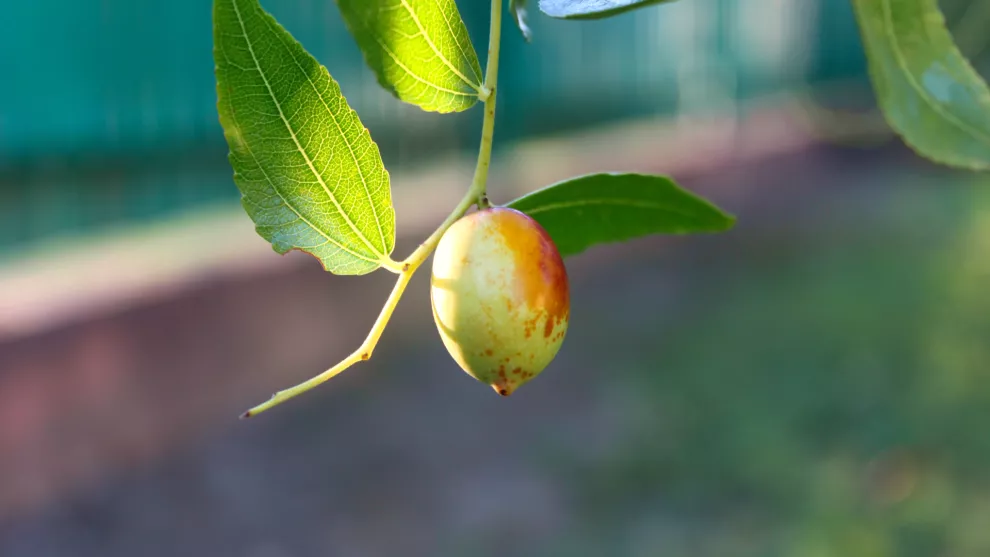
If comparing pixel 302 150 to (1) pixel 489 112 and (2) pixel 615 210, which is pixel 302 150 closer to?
(1) pixel 489 112

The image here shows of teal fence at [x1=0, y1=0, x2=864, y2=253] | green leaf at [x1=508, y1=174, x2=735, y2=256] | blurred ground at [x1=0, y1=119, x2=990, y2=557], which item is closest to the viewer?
green leaf at [x1=508, y1=174, x2=735, y2=256]

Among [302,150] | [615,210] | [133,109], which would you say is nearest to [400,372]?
[133,109]

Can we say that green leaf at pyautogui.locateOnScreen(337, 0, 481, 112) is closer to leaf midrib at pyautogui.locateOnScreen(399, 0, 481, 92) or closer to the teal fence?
leaf midrib at pyautogui.locateOnScreen(399, 0, 481, 92)

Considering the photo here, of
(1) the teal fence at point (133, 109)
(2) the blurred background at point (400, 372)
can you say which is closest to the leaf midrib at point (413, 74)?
(2) the blurred background at point (400, 372)

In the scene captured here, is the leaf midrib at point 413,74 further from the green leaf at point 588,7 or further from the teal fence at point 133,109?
the teal fence at point 133,109

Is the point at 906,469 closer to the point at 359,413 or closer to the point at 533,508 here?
the point at 533,508

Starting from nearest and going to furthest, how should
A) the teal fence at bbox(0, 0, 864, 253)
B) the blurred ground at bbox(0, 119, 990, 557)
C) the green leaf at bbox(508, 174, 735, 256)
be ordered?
the green leaf at bbox(508, 174, 735, 256), the blurred ground at bbox(0, 119, 990, 557), the teal fence at bbox(0, 0, 864, 253)

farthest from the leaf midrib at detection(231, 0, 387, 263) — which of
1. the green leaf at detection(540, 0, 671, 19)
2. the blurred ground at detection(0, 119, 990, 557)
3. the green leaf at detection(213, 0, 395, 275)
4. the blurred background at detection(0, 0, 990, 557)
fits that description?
the blurred ground at detection(0, 119, 990, 557)
